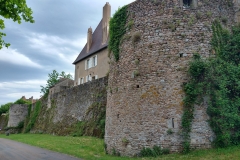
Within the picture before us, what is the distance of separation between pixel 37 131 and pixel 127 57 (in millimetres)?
24690

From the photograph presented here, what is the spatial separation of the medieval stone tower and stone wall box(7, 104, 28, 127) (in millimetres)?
33215

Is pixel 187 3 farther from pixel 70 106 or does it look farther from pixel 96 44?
pixel 96 44

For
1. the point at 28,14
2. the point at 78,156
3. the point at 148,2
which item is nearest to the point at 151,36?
the point at 148,2

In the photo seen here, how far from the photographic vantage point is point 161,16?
1060 cm

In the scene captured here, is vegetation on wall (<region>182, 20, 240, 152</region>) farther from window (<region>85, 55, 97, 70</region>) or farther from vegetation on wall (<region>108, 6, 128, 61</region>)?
window (<region>85, 55, 97, 70</region>)

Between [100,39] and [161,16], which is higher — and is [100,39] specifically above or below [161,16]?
above

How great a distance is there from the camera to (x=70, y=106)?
25375 mm

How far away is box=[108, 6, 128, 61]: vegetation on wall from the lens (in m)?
11.9

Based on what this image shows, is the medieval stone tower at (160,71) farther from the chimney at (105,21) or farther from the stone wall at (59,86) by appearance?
the stone wall at (59,86)

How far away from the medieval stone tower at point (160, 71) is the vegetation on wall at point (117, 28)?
46 cm

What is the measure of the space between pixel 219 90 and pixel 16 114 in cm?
3823

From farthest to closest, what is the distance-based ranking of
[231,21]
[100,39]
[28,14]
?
[100,39] < [231,21] < [28,14]

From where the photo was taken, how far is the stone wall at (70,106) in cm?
2097

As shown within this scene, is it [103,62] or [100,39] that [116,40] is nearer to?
[103,62]
